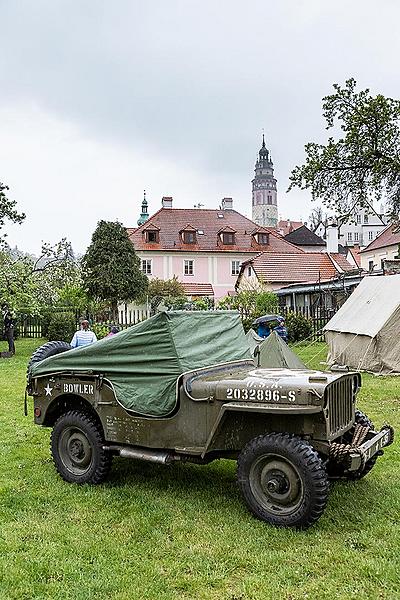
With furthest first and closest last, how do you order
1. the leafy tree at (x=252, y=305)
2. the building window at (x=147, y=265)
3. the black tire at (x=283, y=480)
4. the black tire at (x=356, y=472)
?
the building window at (x=147, y=265), the leafy tree at (x=252, y=305), the black tire at (x=356, y=472), the black tire at (x=283, y=480)

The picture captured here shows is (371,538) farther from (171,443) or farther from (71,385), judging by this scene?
(71,385)

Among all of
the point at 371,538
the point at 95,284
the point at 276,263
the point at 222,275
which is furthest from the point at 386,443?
the point at 222,275

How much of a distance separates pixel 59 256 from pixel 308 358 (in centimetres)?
1347

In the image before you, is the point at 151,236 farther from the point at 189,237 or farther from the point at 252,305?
the point at 252,305

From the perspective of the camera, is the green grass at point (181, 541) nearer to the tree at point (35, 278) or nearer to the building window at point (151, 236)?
the tree at point (35, 278)

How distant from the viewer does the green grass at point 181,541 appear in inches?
167

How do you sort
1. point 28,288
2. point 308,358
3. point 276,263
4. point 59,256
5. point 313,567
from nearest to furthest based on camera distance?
point 313,567 < point 308,358 < point 28,288 < point 59,256 < point 276,263

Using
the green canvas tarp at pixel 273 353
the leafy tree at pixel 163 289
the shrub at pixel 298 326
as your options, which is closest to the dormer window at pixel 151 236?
the leafy tree at pixel 163 289

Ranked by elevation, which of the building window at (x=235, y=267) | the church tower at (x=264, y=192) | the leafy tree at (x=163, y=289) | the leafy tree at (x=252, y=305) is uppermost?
the church tower at (x=264, y=192)

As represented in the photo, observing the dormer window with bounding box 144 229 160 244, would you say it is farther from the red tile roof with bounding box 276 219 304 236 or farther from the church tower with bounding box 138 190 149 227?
the red tile roof with bounding box 276 219 304 236

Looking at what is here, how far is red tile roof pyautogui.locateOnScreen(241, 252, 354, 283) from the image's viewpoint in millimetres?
37844

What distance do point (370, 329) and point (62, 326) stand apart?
14.2m

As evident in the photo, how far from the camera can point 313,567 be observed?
4.46m

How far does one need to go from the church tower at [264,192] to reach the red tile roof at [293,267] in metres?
130
